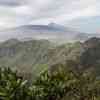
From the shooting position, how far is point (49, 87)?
37.5m

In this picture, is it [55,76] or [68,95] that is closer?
[68,95]

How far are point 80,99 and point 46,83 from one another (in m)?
5.07

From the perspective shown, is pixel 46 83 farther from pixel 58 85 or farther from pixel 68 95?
pixel 68 95

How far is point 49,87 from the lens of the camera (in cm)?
3750

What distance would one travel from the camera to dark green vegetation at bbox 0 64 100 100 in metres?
34.1

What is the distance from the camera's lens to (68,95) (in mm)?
34875

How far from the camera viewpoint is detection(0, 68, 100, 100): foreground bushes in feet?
112

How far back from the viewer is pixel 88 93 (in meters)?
36.8

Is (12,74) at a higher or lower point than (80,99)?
higher

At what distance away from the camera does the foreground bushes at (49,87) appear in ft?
112

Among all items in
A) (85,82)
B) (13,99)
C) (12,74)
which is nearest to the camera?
(13,99)

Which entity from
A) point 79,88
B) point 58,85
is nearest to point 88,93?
point 79,88

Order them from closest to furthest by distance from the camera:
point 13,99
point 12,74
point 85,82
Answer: point 13,99 → point 12,74 → point 85,82

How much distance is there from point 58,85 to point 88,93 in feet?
11.9
